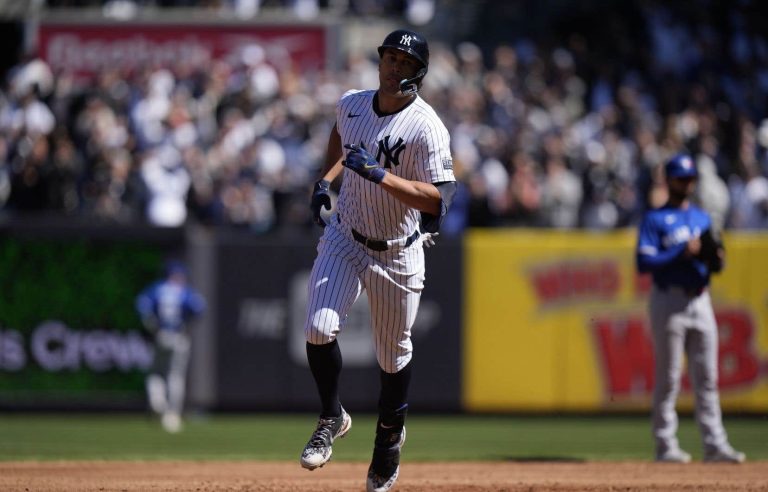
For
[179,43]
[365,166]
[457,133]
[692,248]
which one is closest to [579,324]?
[457,133]

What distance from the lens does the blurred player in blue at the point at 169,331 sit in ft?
50.1

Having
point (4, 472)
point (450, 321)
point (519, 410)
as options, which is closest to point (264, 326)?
point (450, 321)

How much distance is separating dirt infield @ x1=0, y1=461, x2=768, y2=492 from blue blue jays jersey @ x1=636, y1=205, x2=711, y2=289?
1.46 m

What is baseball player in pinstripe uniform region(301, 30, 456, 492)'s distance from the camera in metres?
7.17

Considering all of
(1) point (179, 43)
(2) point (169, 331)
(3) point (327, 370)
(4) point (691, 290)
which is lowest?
(2) point (169, 331)

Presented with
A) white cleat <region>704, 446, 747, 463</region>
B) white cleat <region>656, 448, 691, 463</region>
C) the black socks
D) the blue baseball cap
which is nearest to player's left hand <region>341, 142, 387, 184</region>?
the black socks

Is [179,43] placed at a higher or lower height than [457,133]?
higher

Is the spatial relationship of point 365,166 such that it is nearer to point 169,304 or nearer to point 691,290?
point 691,290

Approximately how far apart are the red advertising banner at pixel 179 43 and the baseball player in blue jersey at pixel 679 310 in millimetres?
10228

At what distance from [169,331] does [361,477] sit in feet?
21.5

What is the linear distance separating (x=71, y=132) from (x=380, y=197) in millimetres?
11507

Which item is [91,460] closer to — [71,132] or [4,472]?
[4,472]

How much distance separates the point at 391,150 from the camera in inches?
284

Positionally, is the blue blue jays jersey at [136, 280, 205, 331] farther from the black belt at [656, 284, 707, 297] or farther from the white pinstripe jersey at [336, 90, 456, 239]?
the white pinstripe jersey at [336, 90, 456, 239]
